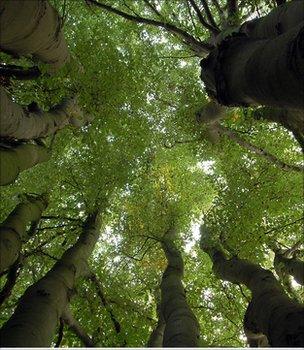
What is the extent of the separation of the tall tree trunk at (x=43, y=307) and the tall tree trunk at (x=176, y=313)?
1827mm

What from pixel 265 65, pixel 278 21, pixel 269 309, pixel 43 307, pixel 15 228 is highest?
pixel 278 21

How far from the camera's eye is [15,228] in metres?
6.72

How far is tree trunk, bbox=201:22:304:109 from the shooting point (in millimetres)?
3547

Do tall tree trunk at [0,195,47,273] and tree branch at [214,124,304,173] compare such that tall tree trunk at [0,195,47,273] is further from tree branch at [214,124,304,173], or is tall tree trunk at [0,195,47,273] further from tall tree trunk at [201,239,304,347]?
tree branch at [214,124,304,173]

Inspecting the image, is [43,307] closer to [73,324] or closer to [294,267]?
[73,324]

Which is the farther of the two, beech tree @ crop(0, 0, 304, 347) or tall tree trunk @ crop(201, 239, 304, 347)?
beech tree @ crop(0, 0, 304, 347)

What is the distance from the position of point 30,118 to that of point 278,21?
4.62 metres

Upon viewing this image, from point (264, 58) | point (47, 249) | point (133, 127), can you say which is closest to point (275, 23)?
point (264, 58)

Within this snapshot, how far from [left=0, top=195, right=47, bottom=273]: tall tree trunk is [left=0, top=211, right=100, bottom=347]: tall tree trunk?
0.66 meters

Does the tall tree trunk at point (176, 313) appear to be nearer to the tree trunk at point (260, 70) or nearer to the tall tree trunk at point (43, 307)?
the tall tree trunk at point (43, 307)

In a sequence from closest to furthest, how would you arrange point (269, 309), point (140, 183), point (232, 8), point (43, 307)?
1. point (269, 309)
2. point (43, 307)
3. point (232, 8)
4. point (140, 183)

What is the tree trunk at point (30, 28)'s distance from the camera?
4590 mm

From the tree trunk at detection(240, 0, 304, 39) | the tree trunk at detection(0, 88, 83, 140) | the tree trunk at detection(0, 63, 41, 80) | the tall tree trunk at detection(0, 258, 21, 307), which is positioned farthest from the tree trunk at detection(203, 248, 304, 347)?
the tree trunk at detection(0, 63, 41, 80)

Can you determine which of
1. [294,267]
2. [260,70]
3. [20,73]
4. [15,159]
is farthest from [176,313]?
[20,73]
